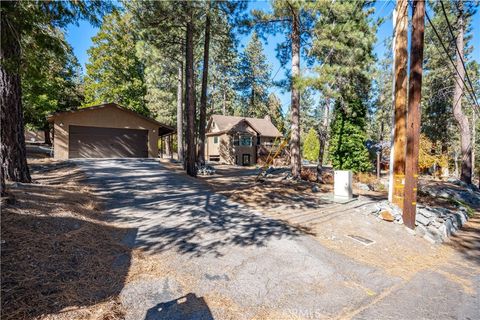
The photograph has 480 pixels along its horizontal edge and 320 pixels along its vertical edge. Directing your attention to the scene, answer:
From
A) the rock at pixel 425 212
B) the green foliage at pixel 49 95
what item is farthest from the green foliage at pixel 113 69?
the rock at pixel 425 212

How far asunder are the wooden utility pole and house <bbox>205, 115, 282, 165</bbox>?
20053 mm

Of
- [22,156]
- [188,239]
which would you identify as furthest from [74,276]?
[22,156]

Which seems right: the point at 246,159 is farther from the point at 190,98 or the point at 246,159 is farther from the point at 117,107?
the point at 190,98

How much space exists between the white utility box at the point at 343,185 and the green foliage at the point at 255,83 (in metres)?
31.0

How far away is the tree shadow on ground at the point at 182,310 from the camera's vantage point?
2613 millimetres

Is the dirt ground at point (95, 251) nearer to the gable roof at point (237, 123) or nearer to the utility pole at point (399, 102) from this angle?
the utility pole at point (399, 102)

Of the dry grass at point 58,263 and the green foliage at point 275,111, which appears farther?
the green foliage at point 275,111

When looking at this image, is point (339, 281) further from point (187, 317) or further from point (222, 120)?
point (222, 120)

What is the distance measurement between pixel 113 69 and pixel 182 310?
97.9 feet

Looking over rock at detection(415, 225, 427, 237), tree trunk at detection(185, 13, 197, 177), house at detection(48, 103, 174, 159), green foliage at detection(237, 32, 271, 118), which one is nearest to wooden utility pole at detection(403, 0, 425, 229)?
rock at detection(415, 225, 427, 237)

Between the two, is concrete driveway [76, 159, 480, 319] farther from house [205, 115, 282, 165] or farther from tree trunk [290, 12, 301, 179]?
house [205, 115, 282, 165]

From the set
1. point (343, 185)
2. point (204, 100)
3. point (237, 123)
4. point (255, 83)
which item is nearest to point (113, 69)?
point (237, 123)

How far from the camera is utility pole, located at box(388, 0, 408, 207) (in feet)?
23.6

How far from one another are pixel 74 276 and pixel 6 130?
5.80 m
